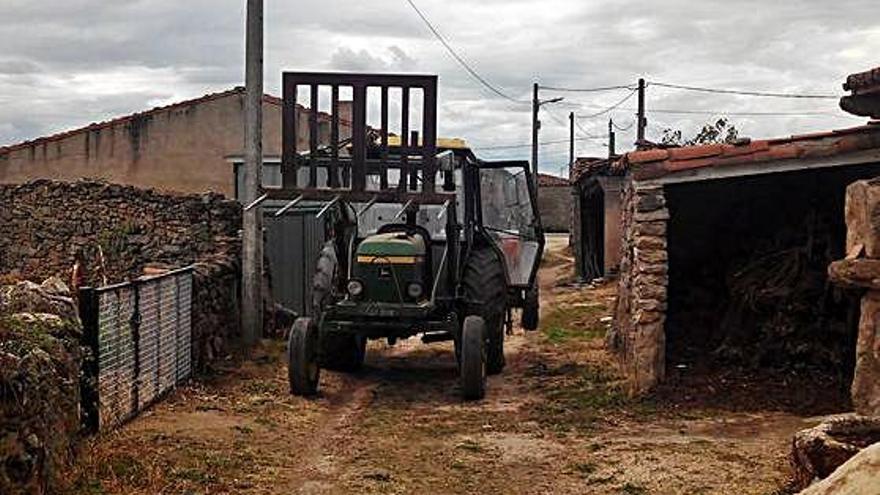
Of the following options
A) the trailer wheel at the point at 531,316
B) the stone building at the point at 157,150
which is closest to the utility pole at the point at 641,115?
the stone building at the point at 157,150

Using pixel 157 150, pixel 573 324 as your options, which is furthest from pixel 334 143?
pixel 157 150

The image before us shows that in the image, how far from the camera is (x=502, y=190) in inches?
502

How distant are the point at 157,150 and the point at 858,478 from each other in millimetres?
22265

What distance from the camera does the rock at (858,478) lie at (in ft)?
14.8

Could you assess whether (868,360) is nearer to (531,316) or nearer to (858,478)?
(858,478)

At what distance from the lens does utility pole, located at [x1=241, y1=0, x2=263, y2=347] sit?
42.9 feet

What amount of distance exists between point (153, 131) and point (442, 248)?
50.2 feet

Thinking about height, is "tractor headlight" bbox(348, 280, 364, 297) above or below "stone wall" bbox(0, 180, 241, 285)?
below

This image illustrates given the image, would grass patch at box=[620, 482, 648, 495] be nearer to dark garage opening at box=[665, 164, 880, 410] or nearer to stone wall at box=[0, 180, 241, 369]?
dark garage opening at box=[665, 164, 880, 410]

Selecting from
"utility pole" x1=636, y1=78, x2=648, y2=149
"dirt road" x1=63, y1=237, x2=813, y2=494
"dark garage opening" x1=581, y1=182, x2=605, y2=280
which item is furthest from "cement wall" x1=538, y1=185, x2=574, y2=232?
"dirt road" x1=63, y1=237, x2=813, y2=494

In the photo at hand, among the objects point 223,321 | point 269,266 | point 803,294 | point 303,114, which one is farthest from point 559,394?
point 303,114

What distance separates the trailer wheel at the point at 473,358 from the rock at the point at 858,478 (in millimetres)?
5658

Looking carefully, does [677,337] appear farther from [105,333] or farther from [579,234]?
[579,234]

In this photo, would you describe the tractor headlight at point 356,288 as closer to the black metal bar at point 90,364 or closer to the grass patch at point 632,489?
the black metal bar at point 90,364
